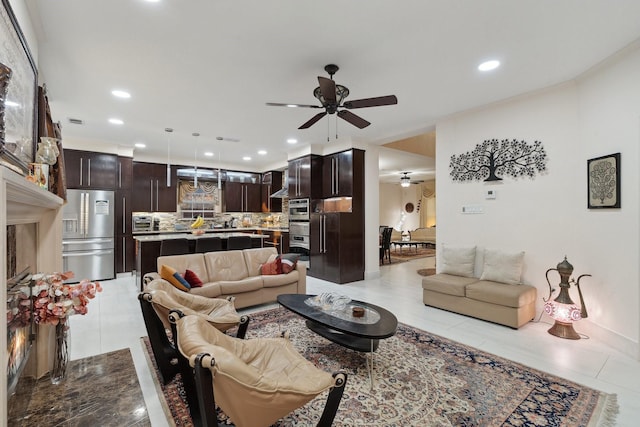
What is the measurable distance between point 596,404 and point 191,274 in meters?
4.00

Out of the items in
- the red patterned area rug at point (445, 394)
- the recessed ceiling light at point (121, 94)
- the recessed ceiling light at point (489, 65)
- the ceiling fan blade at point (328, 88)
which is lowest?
the red patterned area rug at point (445, 394)

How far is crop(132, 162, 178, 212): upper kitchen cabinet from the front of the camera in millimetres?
7223

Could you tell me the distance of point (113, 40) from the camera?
266 centimetres

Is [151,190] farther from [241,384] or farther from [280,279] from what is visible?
[241,384]

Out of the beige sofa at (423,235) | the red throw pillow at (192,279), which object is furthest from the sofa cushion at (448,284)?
the beige sofa at (423,235)

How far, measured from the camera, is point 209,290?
12.4 feet

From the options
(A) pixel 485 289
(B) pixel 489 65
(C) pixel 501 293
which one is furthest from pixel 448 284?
(B) pixel 489 65

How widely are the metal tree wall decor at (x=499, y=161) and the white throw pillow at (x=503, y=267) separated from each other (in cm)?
105

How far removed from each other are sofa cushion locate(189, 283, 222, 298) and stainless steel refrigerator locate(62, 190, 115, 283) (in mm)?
3560

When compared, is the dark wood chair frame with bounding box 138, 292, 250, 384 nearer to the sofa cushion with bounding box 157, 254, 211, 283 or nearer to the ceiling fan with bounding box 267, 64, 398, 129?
the sofa cushion with bounding box 157, 254, 211, 283

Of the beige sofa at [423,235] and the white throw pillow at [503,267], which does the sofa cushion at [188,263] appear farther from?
the beige sofa at [423,235]

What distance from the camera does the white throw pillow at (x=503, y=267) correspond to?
3814mm

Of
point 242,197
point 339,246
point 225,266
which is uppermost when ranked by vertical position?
point 242,197

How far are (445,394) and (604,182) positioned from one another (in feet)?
9.27
